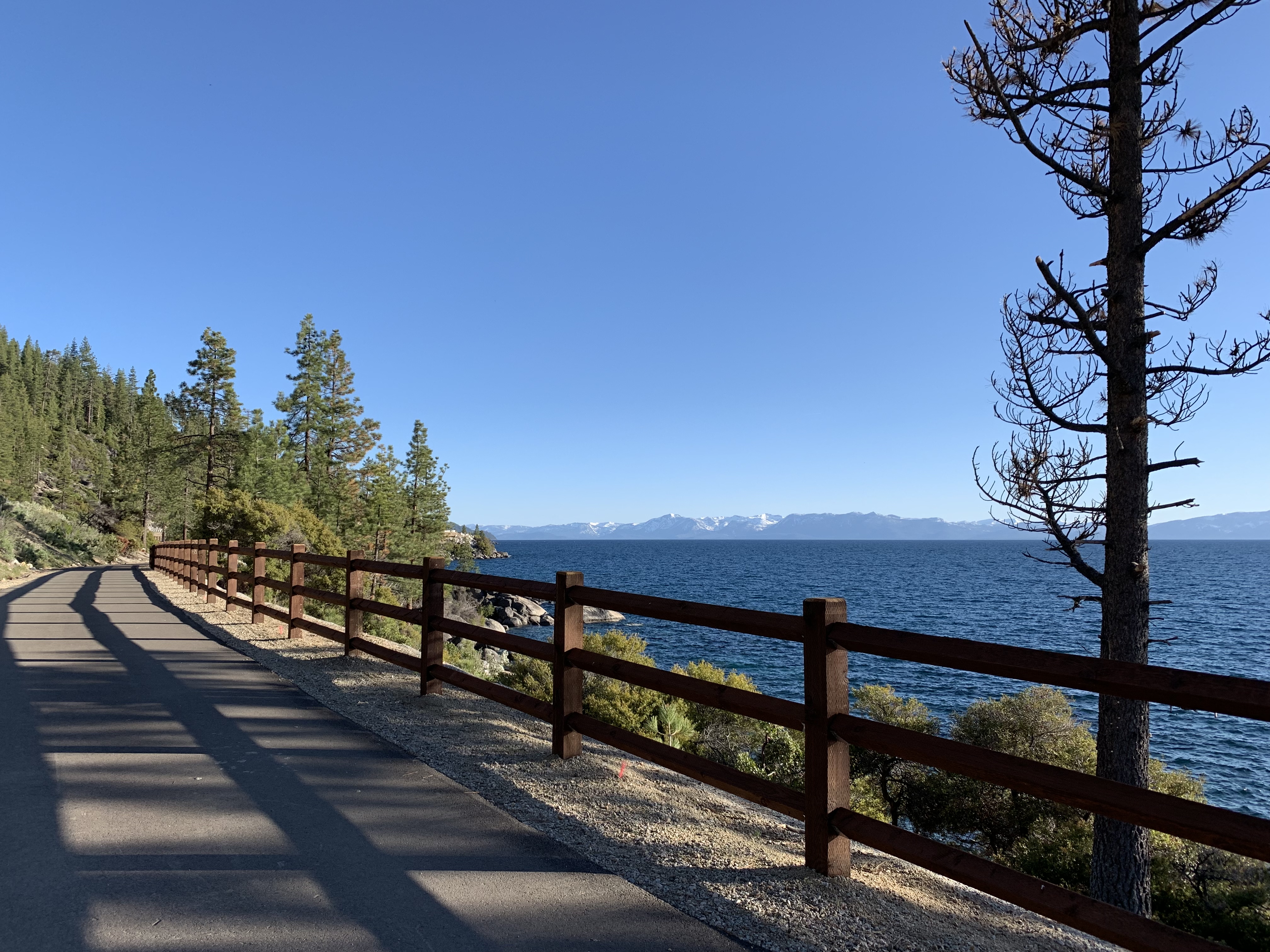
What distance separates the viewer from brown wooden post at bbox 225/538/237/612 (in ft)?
50.2

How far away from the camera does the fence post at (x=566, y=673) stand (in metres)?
5.89

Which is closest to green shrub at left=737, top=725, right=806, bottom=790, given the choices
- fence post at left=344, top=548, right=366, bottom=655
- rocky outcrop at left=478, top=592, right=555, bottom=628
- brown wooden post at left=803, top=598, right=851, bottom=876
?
fence post at left=344, top=548, right=366, bottom=655

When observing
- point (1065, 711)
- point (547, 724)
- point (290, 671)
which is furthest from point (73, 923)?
point (1065, 711)

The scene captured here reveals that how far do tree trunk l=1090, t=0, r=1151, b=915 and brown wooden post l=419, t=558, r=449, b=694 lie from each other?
6377 mm

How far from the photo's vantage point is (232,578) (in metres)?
15.6

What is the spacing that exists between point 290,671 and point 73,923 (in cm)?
636

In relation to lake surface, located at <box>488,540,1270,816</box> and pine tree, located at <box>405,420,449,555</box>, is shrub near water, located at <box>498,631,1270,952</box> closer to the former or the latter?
lake surface, located at <box>488,540,1270,816</box>

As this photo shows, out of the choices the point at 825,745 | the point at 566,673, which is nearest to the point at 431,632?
the point at 566,673

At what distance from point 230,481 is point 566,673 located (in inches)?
2038

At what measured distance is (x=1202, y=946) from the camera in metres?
2.71

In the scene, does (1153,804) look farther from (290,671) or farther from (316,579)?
(316,579)

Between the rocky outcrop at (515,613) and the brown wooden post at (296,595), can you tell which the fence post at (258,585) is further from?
the rocky outcrop at (515,613)

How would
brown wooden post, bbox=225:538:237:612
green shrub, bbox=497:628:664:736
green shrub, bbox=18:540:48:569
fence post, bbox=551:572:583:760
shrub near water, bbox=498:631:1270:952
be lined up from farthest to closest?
green shrub, bbox=18:540:48:569 → brown wooden post, bbox=225:538:237:612 → green shrub, bbox=497:628:664:736 → shrub near water, bbox=498:631:1270:952 → fence post, bbox=551:572:583:760

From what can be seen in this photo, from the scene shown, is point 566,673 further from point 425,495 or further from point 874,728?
point 425,495
